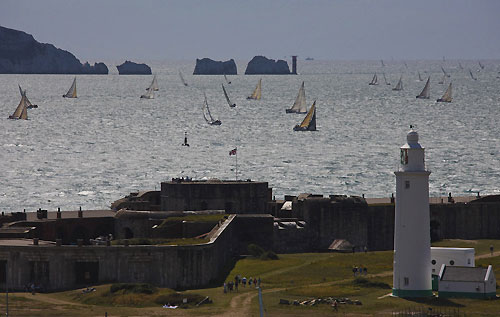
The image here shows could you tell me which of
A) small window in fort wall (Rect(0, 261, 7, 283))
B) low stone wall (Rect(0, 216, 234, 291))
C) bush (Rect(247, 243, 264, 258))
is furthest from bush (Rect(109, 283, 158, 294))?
bush (Rect(247, 243, 264, 258))

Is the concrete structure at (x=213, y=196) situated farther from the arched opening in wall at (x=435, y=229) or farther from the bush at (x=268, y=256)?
the arched opening in wall at (x=435, y=229)

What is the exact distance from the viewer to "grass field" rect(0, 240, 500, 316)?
7194 centimetres

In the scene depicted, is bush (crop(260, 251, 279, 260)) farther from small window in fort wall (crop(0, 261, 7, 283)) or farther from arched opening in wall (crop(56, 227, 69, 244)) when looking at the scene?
small window in fort wall (crop(0, 261, 7, 283))

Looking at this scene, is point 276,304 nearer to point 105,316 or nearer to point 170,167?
point 105,316

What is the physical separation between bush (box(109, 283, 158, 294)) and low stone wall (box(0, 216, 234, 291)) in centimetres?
359

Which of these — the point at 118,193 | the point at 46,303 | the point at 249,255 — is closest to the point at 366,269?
the point at 249,255

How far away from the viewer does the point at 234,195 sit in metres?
106

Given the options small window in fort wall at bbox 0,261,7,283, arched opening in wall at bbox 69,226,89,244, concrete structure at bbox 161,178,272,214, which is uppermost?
concrete structure at bbox 161,178,272,214

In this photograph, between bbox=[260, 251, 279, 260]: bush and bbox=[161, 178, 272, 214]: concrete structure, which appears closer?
bbox=[260, 251, 279, 260]: bush

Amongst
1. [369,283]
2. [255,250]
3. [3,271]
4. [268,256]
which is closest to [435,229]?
[255,250]

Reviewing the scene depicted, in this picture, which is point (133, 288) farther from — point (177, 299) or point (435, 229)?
Answer: point (435, 229)

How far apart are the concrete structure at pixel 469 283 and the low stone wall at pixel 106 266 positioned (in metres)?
15.1

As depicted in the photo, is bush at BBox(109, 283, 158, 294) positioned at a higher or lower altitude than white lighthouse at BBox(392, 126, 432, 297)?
lower

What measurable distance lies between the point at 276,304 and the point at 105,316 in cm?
916
